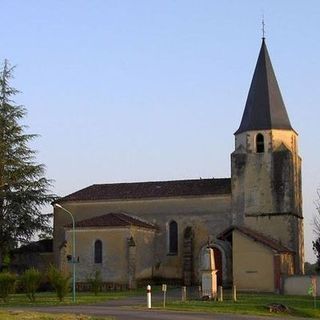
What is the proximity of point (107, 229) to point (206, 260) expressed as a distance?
14193mm

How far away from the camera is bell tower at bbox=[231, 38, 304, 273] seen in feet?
182

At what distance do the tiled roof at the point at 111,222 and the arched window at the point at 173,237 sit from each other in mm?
1736

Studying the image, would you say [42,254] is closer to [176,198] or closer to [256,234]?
[176,198]

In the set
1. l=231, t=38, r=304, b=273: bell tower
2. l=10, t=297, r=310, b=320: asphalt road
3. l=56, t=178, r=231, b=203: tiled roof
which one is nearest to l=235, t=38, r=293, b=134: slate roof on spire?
l=231, t=38, r=304, b=273: bell tower

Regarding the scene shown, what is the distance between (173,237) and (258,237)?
8.83 metres

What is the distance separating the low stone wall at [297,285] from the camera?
46969 millimetres

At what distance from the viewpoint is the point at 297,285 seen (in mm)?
48031

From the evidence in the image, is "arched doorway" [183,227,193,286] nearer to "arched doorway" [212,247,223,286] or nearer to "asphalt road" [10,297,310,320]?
"arched doorway" [212,247,223,286]

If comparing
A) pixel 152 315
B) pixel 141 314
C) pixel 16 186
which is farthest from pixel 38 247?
pixel 152 315

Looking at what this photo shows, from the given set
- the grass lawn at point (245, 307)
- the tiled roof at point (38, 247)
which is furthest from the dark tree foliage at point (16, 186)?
the grass lawn at point (245, 307)

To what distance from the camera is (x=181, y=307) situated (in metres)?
34.2

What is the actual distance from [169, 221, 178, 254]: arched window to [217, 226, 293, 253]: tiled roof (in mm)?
4859

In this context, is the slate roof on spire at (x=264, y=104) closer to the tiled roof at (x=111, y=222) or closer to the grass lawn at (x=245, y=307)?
the tiled roof at (x=111, y=222)

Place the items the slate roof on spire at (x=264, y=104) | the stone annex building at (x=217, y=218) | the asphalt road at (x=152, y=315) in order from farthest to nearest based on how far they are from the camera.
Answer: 1. the slate roof on spire at (x=264, y=104)
2. the stone annex building at (x=217, y=218)
3. the asphalt road at (x=152, y=315)
